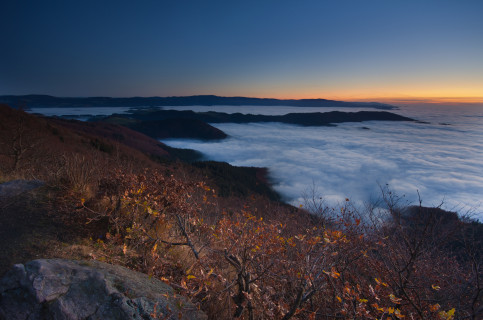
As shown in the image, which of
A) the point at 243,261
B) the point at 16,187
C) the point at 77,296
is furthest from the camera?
the point at 16,187

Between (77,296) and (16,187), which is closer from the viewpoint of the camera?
(77,296)

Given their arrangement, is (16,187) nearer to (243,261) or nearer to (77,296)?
(77,296)

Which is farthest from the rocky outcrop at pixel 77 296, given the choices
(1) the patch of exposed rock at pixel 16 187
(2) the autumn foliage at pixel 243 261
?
(1) the patch of exposed rock at pixel 16 187

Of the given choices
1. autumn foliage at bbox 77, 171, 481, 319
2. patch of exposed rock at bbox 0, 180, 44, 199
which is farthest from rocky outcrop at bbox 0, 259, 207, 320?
patch of exposed rock at bbox 0, 180, 44, 199

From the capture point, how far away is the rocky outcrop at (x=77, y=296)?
280 cm

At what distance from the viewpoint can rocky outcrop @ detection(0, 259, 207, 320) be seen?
9.18 feet

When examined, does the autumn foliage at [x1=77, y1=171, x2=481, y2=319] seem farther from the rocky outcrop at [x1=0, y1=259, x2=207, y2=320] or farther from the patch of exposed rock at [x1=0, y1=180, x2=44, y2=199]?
the patch of exposed rock at [x1=0, y1=180, x2=44, y2=199]

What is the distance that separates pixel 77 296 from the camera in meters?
2.98

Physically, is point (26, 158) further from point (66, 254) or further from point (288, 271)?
point (288, 271)

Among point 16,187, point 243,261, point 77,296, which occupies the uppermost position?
point 16,187

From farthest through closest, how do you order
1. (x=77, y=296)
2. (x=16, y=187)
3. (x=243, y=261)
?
(x=16, y=187) < (x=243, y=261) < (x=77, y=296)

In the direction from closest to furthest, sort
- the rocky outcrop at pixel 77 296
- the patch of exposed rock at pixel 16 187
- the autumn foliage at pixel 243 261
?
the rocky outcrop at pixel 77 296
the autumn foliage at pixel 243 261
the patch of exposed rock at pixel 16 187

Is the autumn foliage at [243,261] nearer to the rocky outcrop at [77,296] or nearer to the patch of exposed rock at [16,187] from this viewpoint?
the rocky outcrop at [77,296]

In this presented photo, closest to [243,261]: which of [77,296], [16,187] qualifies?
[77,296]
